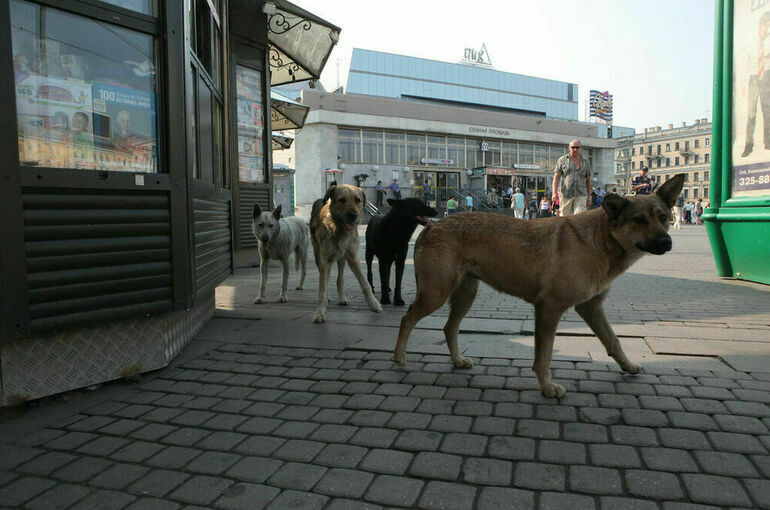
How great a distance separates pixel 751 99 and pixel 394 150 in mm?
41398

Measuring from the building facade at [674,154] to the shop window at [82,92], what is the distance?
342 ft

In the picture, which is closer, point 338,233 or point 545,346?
point 545,346

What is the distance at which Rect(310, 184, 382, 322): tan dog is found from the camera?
571 centimetres

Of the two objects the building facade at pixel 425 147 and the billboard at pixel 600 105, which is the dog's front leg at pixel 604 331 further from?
the billboard at pixel 600 105

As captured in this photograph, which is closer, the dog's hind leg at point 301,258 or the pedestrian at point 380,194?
the dog's hind leg at point 301,258

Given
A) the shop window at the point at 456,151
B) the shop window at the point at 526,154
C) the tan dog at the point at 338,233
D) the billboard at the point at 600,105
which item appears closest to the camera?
the tan dog at the point at 338,233

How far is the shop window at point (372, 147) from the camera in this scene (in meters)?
46.3

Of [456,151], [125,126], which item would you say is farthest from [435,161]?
[125,126]

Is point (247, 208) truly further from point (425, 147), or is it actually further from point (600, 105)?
point (600, 105)

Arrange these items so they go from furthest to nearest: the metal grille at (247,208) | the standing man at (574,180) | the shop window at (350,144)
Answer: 1. the shop window at (350,144)
2. the metal grille at (247,208)
3. the standing man at (574,180)

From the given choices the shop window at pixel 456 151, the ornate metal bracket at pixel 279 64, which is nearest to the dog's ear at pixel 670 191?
the ornate metal bracket at pixel 279 64

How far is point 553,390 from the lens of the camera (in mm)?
3119

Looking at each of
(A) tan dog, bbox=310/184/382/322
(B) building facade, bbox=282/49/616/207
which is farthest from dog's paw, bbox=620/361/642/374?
(B) building facade, bbox=282/49/616/207

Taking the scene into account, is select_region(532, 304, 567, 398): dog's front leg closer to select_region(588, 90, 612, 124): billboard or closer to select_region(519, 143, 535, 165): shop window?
select_region(519, 143, 535, 165): shop window
